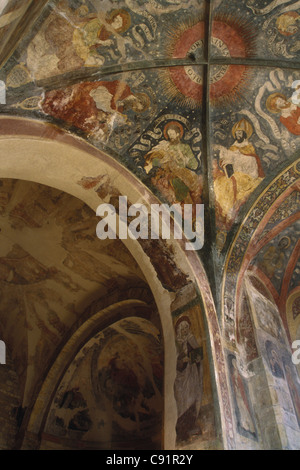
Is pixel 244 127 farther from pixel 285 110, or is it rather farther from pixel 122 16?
pixel 122 16

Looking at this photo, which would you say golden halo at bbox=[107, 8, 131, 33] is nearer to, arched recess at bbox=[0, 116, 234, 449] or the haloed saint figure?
arched recess at bbox=[0, 116, 234, 449]

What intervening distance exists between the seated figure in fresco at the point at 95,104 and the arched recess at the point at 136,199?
0.26 m

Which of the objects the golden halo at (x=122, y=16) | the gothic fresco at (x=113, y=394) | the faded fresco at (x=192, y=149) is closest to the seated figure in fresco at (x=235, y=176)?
the faded fresco at (x=192, y=149)

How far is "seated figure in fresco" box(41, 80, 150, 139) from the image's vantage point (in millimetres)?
6492

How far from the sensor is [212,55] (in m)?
7.07

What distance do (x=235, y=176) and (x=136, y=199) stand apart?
5.75 ft

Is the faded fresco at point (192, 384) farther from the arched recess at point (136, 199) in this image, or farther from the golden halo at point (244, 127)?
the golden halo at point (244, 127)

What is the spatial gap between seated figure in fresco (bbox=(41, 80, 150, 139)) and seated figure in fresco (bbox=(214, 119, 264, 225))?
5.25 feet

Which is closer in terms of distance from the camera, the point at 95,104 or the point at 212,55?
the point at 95,104

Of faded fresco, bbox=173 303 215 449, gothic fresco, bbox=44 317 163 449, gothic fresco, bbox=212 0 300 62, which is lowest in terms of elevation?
faded fresco, bbox=173 303 215 449

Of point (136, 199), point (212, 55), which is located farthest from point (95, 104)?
point (212, 55)

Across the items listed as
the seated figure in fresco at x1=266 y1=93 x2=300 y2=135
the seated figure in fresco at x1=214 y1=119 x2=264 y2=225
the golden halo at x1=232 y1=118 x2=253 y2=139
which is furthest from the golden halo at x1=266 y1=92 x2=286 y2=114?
the seated figure in fresco at x1=214 y1=119 x2=264 y2=225

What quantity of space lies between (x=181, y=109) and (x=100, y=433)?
7039 mm
